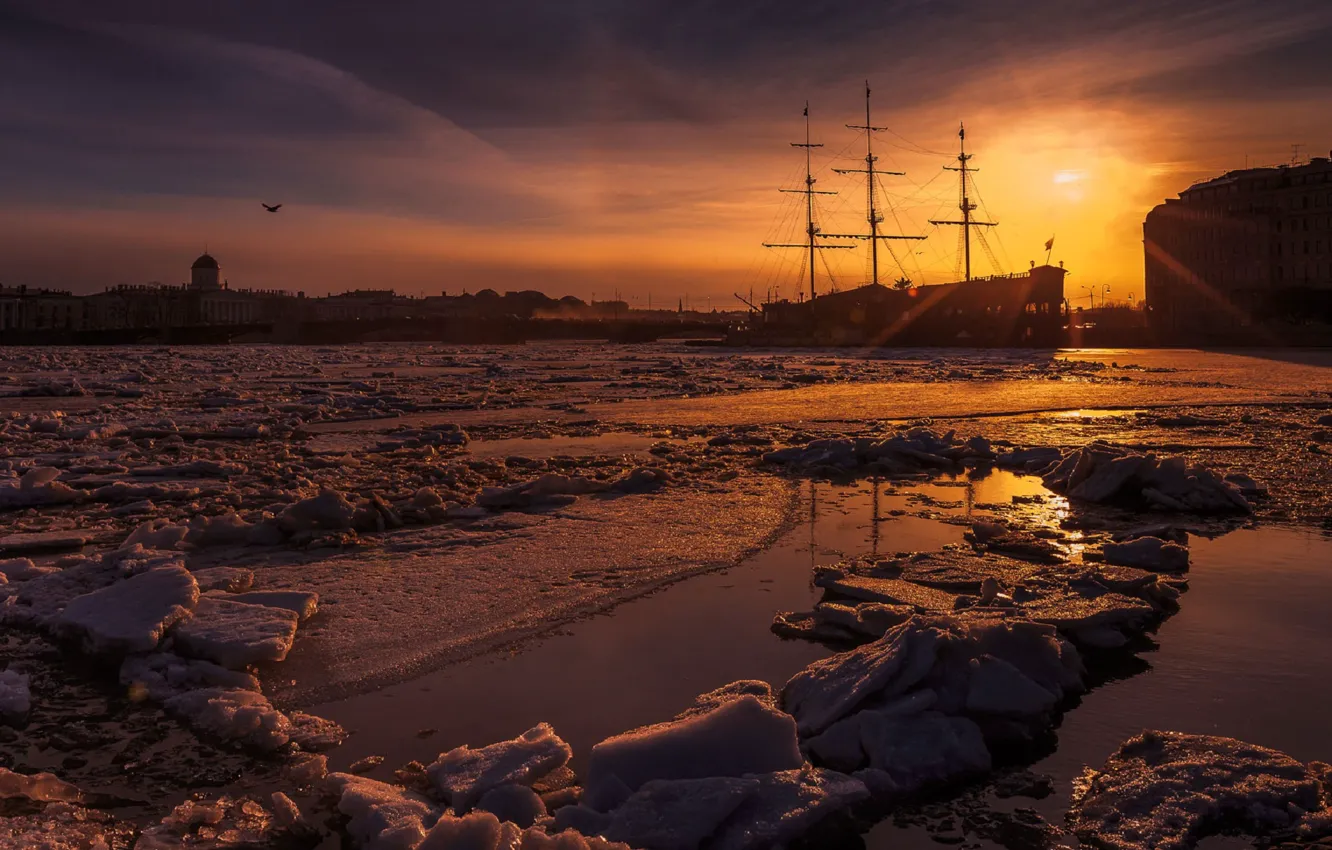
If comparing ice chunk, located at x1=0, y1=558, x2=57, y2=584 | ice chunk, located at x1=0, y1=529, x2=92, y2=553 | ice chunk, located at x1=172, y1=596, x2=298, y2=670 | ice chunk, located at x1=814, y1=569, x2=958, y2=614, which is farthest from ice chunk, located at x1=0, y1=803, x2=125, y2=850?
ice chunk, located at x1=0, y1=529, x2=92, y2=553

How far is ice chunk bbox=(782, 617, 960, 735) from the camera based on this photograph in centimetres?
301

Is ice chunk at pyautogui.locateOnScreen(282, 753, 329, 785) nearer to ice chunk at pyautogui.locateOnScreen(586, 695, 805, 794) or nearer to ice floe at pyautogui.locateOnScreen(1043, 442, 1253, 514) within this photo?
ice chunk at pyautogui.locateOnScreen(586, 695, 805, 794)

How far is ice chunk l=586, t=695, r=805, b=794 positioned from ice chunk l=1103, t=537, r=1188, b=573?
311 centimetres

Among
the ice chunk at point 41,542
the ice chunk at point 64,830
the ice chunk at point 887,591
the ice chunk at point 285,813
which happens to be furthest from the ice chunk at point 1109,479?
the ice chunk at point 41,542

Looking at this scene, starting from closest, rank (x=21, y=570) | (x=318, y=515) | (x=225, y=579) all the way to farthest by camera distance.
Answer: (x=225, y=579) → (x=21, y=570) → (x=318, y=515)

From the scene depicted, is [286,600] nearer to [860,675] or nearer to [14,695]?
[14,695]

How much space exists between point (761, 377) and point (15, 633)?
2368 centimetres

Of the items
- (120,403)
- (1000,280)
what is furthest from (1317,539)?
(1000,280)

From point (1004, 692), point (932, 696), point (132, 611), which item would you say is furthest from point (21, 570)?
point (1004, 692)

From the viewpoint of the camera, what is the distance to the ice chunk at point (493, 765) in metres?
2.57

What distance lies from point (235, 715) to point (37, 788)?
0.57 m

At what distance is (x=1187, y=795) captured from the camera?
2.53 meters

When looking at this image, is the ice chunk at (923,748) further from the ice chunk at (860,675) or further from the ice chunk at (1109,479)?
the ice chunk at (1109,479)

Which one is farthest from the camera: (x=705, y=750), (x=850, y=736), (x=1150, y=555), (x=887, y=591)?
(x=1150, y=555)
